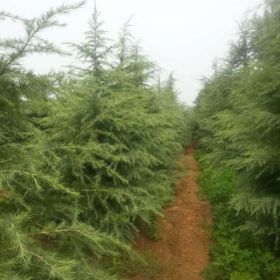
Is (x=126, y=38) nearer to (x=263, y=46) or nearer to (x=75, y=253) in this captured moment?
(x=263, y=46)

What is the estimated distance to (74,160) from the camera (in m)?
5.26

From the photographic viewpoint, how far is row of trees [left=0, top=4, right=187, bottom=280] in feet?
11.8

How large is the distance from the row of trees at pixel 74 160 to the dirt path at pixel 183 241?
28.4 inches

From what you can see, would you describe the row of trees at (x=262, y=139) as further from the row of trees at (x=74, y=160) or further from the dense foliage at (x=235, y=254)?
the row of trees at (x=74, y=160)

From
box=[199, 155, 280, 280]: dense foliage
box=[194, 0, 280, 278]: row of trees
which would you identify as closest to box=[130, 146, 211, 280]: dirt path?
box=[199, 155, 280, 280]: dense foliage

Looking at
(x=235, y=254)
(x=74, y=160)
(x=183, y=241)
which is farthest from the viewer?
(x=183, y=241)

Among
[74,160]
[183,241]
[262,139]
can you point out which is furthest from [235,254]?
[74,160]

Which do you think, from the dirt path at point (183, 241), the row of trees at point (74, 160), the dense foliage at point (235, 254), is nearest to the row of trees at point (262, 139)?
the dense foliage at point (235, 254)

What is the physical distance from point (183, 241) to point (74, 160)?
5.07 m

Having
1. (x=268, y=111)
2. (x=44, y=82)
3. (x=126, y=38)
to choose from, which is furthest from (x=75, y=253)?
(x=126, y=38)

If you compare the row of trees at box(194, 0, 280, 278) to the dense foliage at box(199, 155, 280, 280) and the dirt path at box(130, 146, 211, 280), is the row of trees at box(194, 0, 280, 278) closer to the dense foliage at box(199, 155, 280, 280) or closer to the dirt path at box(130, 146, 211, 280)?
the dense foliage at box(199, 155, 280, 280)

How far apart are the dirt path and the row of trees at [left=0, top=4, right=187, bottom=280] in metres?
0.72

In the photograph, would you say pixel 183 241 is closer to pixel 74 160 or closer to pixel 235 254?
pixel 235 254

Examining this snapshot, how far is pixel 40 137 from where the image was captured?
24.0 ft
